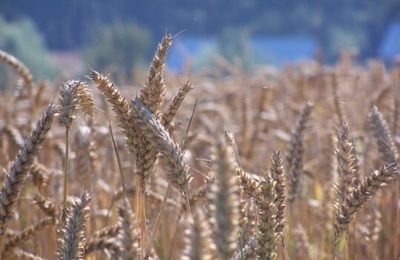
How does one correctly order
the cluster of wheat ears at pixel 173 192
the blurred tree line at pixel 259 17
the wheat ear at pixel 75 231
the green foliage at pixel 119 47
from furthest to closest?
the blurred tree line at pixel 259 17 < the green foliage at pixel 119 47 < the wheat ear at pixel 75 231 < the cluster of wheat ears at pixel 173 192

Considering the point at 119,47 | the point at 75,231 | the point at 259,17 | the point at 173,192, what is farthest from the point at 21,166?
the point at 259,17

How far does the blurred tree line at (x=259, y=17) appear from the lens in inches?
1003

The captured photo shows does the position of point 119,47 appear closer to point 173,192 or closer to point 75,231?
point 173,192

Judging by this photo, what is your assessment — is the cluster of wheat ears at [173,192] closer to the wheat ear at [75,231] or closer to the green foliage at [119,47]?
the wheat ear at [75,231]

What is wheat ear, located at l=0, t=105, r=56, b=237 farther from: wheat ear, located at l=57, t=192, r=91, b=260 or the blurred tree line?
the blurred tree line

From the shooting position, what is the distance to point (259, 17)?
33969mm

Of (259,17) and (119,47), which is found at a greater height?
(259,17)

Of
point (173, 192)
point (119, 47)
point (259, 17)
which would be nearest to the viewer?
point (173, 192)

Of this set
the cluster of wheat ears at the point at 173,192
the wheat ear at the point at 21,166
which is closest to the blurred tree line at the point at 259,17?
the cluster of wheat ears at the point at 173,192

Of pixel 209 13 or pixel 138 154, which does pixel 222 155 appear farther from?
pixel 209 13

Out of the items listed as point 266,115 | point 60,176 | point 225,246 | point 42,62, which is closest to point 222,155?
point 225,246

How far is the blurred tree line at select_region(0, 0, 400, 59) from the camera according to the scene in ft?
83.6

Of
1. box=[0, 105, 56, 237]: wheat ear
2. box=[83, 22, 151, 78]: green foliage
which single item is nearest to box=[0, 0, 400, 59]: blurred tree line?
box=[83, 22, 151, 78]: green foliage

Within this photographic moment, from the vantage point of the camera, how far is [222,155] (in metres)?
0.48
